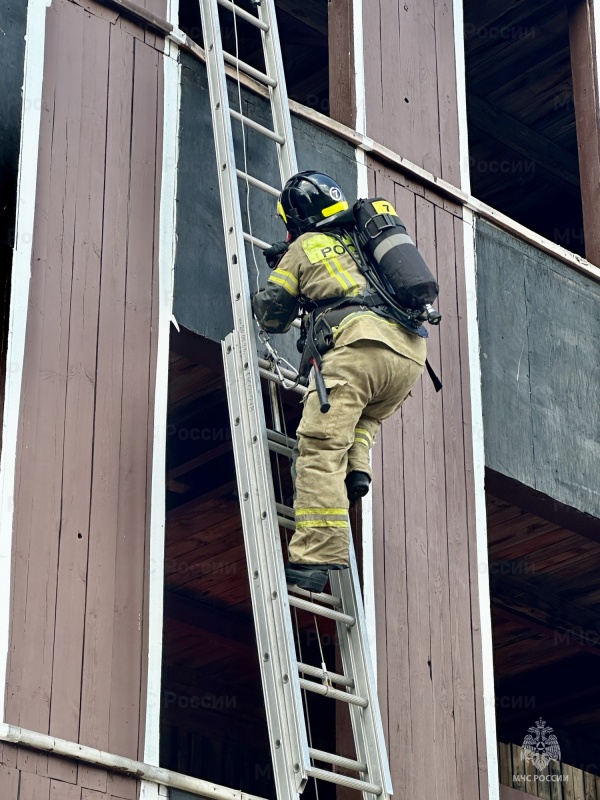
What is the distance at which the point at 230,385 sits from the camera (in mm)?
7625

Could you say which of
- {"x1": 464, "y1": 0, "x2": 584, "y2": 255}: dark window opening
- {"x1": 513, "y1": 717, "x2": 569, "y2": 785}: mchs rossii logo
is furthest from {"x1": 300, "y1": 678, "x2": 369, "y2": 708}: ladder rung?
Result: {"x1": 464, "y1": 0, "x2": 584, "y2": 255}: dark window opening

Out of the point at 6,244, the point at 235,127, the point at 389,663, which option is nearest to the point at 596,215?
the point at 235,127

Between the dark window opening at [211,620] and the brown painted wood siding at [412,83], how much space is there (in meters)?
2.01

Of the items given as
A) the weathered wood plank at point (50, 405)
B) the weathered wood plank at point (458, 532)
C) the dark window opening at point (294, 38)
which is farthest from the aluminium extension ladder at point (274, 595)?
the dark window opening at point (294, 38)

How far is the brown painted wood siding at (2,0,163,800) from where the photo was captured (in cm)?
684

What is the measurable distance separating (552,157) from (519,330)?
176 inches

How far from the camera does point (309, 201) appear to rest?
7723mm

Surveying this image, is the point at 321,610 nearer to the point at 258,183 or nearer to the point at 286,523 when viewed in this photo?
the point at 286,523

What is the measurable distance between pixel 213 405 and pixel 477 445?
1741 mm

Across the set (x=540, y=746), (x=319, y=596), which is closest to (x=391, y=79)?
(x=319, y=596)

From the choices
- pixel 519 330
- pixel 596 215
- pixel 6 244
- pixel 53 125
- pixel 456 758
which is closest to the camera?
pixel 6 244

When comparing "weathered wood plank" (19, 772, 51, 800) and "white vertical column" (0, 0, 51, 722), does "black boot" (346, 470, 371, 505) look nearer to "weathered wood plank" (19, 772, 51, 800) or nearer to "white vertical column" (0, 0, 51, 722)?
"white vertical column" (0, 0, 51, 722)

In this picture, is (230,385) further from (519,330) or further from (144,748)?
(519,330)

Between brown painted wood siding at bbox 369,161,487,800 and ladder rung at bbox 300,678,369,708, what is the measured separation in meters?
1.10
